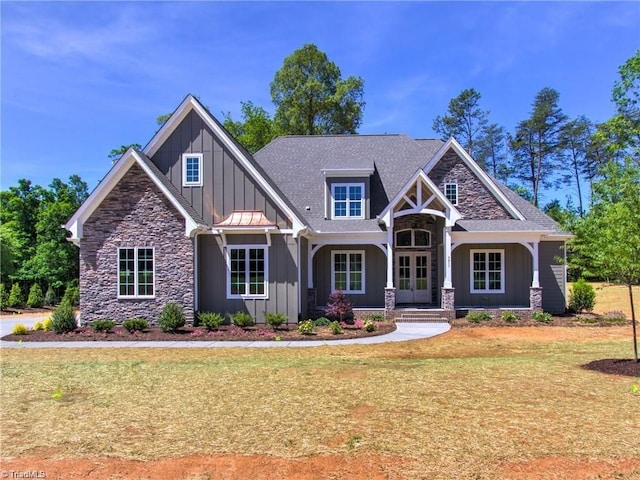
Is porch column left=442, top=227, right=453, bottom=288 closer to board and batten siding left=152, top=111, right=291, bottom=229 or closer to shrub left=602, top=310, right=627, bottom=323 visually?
shrub left=602, top=310, right=627, bottom=323

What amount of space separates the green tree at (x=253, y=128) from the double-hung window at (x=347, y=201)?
20.5m

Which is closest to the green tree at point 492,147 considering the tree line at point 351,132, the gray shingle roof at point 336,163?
the tree line at point 351,132

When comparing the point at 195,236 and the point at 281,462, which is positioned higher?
the point at 195,236

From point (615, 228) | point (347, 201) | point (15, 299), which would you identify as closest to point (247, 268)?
point (347, 201)

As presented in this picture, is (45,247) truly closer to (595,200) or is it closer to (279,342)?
(279,342)

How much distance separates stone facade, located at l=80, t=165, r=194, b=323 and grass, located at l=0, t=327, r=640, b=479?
459cm

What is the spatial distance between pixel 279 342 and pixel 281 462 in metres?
9.64

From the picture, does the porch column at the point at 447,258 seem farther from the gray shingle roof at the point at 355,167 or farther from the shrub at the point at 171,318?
the shrub at the point at 171,318

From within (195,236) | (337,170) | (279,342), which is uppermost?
(337,170)

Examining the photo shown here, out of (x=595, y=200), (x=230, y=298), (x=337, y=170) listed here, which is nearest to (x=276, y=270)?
(x=230, y=298)

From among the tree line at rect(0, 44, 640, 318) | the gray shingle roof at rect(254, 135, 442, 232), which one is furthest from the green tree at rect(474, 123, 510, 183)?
the gray shingle roof at rect(254, 135, 442, 232)

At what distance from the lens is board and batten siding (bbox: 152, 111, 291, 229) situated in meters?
17.9

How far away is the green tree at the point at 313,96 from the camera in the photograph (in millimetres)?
43812

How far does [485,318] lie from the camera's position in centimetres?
1956
